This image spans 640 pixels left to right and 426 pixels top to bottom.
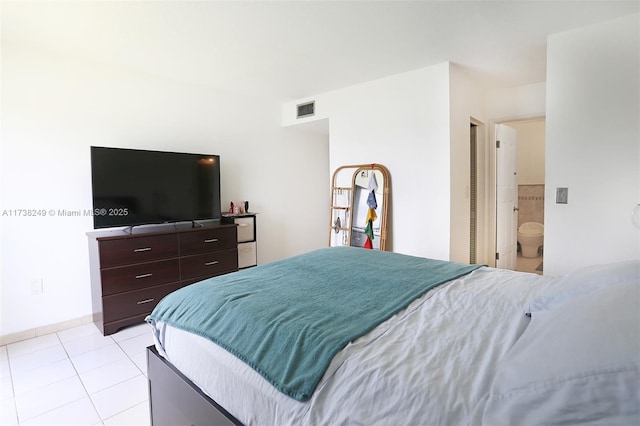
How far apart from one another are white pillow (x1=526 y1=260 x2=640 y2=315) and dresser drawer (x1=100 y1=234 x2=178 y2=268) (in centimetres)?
293

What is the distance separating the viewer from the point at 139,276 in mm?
2943

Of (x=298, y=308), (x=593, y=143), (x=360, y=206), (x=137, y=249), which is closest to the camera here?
(x=298, y=308)

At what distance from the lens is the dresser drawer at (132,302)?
279 cm

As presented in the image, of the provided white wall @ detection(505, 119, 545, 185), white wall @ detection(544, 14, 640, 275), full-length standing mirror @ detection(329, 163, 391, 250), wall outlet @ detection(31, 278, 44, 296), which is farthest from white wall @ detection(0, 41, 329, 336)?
white wall @ detection(505, 119, 545, 185)

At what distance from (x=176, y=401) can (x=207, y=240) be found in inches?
87.3

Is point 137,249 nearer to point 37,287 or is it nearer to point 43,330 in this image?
point 37,287

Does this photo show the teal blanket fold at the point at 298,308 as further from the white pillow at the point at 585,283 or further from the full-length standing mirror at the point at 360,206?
the full-length standing mirror at the point at 360,206

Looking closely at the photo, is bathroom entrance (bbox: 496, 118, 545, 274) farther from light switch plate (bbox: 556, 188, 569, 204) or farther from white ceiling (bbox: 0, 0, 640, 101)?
light switch plate (bbox: 556, 188, 569, 204)

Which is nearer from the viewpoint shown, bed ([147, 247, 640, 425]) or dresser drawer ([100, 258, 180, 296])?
bed ([147, 247, 640, 425])

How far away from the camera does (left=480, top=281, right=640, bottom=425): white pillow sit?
1.97ft

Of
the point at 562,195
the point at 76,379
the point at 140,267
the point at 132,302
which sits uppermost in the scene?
the point at 562,195

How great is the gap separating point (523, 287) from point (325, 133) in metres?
4.16

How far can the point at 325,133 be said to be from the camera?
5.24 m

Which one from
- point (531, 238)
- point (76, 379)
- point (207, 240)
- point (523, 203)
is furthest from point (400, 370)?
point (523, 203)
